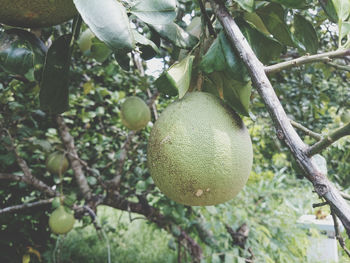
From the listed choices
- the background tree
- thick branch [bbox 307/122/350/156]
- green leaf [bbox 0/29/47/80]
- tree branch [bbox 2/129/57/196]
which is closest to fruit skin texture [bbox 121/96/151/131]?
the background tree

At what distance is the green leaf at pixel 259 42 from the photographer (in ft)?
2.22

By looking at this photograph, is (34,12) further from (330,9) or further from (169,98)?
(169,98)

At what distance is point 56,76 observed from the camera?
0.65 m

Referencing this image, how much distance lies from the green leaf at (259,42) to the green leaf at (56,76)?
0.41 meters

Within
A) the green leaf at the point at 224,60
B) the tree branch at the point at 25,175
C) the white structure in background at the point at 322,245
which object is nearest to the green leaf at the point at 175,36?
the green leaf at the point at 224,60

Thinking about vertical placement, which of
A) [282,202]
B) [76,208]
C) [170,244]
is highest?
[76,208]

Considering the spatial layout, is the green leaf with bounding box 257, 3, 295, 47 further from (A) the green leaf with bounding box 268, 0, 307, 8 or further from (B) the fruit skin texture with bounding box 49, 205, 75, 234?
(B) the fruit skin texture with bounding box 49, 205, 75, 234

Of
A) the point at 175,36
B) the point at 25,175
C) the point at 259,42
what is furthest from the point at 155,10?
the point at 25,175

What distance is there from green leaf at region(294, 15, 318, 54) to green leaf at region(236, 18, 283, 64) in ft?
0.43

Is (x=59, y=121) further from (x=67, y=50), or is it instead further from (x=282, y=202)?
(x=282, y=202)

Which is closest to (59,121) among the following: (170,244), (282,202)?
(170,244)

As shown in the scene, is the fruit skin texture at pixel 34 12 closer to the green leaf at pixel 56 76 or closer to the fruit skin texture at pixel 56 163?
the green leaf at pixel 56 76

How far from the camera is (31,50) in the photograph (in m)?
0.60

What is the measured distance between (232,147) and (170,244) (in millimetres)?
1304
